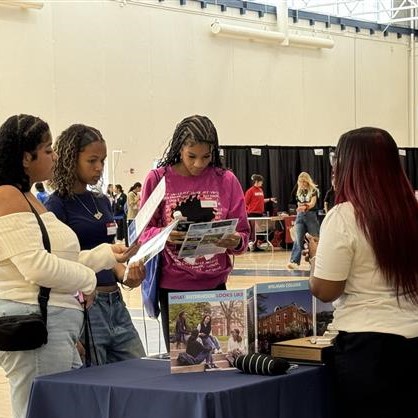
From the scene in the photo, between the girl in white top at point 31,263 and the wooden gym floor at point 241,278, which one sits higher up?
the girl in white top at point 31,263

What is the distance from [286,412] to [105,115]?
54.4ft

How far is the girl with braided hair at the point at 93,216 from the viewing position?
3328 mm

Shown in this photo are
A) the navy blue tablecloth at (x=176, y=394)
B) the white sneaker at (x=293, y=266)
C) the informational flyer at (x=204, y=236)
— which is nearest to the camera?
the navy blue tablecloth at (x=176, y=394)

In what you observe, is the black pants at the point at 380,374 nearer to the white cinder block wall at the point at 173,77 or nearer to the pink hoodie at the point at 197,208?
the pink hoodie at the point at 197,208

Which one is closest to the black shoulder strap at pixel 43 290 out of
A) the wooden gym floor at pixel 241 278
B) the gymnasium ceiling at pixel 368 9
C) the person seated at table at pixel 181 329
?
the person seated at table at pixel 181 329

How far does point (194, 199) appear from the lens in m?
3.56

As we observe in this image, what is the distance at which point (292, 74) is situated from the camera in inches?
901

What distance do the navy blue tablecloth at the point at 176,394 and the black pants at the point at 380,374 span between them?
0.51ft

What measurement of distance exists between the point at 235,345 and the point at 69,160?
0.99 meters

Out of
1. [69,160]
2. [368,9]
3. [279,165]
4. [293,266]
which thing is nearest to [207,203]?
[69,160]

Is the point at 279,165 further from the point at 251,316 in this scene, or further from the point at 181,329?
the point at 181,329

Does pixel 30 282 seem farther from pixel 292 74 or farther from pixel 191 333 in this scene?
pixel 292 74

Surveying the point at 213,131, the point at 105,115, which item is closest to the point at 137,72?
the point at 105,115

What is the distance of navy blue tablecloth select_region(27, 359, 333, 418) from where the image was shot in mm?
2494
